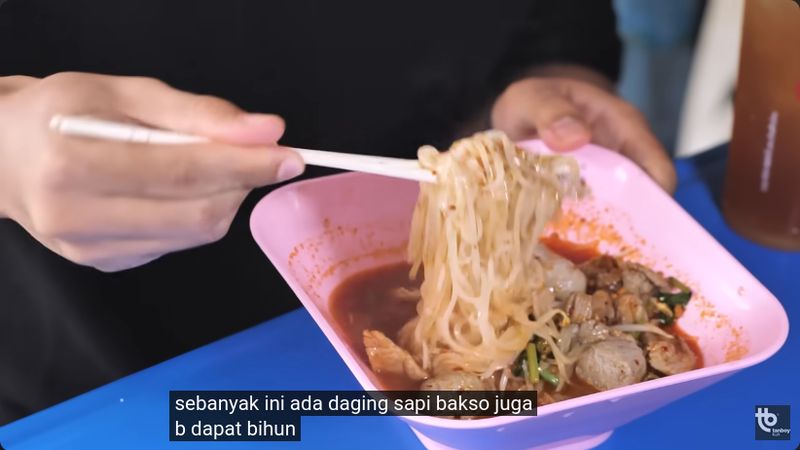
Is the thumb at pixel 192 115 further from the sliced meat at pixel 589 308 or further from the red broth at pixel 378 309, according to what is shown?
the sliced meat at pixel 589 308

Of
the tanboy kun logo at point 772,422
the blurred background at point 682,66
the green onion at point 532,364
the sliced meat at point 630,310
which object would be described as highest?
the blurred background at point 682,66

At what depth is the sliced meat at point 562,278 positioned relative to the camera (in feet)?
4.98

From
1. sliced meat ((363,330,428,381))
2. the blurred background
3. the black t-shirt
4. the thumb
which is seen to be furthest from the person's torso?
the blurred background

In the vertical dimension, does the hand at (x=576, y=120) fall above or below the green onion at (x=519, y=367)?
above

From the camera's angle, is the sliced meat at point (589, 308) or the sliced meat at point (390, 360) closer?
the sliced meat at point (390, 360)

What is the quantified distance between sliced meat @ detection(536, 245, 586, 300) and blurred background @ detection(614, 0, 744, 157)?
179 cm

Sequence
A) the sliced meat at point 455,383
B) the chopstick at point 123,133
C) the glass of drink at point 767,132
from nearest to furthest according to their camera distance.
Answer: the chopstick at point 123,133 → the sliced meat at point 455,383 → the glass of drink at point 767,132

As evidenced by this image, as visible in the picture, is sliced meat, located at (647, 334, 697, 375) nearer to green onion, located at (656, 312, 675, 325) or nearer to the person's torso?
green onion, located at (656, 312, 675, 325)

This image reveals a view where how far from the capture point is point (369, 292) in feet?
5.09

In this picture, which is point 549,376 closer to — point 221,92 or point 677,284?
point 677,284

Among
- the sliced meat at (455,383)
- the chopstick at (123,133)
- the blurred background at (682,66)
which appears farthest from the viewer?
the blurred background at (682,66)

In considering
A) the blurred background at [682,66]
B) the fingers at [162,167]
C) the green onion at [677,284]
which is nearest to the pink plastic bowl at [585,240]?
the green onion at [677,284]

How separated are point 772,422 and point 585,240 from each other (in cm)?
54

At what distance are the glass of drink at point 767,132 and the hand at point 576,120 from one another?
0.18 meters
